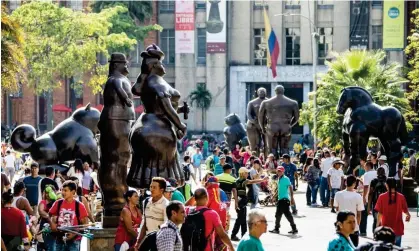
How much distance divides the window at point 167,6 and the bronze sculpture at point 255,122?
1423 inches

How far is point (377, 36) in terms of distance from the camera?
71125 mm

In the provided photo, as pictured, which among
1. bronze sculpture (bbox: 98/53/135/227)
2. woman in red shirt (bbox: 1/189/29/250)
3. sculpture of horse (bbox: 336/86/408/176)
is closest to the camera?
woman in red shirt (bbox: 1/189/29/250)

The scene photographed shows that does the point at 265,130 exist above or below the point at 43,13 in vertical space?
below

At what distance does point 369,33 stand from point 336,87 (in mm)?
28871

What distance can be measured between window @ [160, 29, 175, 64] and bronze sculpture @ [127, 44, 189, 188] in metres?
56.5

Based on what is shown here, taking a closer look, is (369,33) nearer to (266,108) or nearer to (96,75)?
(96,75)

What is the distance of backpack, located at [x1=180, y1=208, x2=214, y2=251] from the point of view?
44.1ft

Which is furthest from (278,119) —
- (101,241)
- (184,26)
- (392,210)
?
(184,26)

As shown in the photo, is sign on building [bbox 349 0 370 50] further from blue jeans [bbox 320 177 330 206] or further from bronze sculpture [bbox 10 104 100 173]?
bronze sculpture [bbox 10 104 100 173]

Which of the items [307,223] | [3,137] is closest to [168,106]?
[307,223]

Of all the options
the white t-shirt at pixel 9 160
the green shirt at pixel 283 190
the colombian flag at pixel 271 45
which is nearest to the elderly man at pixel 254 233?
the green shirt at pixel 283 190

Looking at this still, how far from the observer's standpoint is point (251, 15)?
237 feet

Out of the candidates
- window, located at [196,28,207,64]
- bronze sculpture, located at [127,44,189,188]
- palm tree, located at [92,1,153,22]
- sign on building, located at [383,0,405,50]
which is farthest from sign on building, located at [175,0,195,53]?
bronze sculpture, located at [127,44,189,188]

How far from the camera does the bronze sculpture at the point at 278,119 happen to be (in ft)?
119
